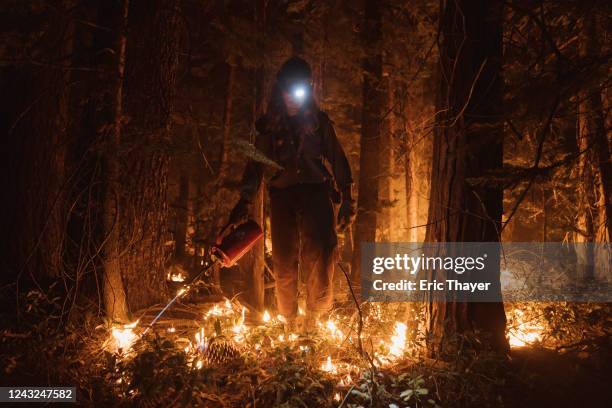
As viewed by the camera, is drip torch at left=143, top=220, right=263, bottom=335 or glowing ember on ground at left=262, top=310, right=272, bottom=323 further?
glowing ember on ground at left=262, top=310, right=272, bottom=323

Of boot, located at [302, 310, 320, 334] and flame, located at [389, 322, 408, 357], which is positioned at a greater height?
boot, located at [302, 310, 320, 334]

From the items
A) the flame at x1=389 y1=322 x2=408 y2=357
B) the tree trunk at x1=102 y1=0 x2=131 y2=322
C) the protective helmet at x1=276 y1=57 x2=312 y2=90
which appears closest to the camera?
the tree trunk at x1=102 y1=0 x2=131 y2=322

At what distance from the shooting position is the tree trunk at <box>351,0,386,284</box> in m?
7.81

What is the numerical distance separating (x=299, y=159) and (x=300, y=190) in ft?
1.10

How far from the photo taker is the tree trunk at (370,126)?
25.6 feet

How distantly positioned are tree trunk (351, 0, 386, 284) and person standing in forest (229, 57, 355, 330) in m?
3.42

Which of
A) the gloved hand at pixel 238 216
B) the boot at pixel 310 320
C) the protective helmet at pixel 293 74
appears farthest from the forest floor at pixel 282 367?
the protective helmet at pixel 293 74

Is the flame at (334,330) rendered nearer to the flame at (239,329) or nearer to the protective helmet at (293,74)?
the flame at (239,329)

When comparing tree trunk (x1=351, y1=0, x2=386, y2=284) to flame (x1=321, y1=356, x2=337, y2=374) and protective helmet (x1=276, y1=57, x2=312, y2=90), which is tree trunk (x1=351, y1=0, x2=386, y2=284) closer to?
protective helmet (x1=276, y1=57, x2=312, y2=90)

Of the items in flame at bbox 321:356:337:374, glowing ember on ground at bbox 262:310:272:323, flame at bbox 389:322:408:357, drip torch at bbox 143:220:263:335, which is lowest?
flame at bbox 321:356:337:374

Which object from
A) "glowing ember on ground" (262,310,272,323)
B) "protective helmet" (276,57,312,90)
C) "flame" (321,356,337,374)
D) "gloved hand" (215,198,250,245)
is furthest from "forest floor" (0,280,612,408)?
"protective helmet" (276,57,312,90)

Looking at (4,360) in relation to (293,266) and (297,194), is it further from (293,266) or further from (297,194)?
(297,194)

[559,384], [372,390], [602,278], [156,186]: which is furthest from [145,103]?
[602,278]

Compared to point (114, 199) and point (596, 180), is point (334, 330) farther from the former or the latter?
point (596, 180)
